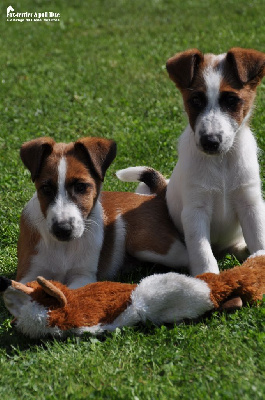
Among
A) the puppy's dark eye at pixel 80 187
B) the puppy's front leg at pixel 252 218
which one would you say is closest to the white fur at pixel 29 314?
the puppy's dark eye at pixel 80 187

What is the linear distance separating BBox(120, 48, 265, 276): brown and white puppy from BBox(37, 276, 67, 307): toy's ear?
4.85 feet

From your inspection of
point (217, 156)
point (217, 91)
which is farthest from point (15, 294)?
point (217, 91)

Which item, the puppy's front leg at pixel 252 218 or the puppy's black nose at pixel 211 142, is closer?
the puppy's black nose at pixel 211 142

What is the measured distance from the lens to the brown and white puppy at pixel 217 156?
5.86 m

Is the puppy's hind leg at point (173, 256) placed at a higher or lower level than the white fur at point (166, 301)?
lower

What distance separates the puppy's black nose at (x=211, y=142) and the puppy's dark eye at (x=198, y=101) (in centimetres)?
32

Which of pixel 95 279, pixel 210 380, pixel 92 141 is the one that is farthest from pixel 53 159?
pixel 210 380

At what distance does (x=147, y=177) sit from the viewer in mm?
7488

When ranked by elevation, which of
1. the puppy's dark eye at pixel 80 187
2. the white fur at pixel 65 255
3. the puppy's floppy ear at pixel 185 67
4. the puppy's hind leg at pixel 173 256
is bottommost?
the puppy's hind leg at pixel 173 256

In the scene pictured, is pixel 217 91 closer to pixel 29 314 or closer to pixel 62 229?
pixel 62 229

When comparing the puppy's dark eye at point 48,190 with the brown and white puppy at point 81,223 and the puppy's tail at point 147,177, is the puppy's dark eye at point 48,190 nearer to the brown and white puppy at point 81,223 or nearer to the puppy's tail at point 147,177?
the brown and white puppy at point 81,223

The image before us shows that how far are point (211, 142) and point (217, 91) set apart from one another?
1.53ft

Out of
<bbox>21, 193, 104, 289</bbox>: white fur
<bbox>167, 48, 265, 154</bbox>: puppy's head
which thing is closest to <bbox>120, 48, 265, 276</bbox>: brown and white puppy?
<bbox>167, 48, 265, 154</bbox>: puppy's head

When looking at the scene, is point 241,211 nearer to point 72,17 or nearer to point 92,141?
point 92,141
